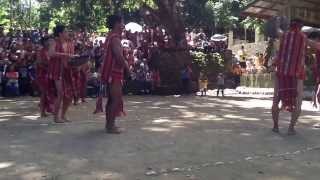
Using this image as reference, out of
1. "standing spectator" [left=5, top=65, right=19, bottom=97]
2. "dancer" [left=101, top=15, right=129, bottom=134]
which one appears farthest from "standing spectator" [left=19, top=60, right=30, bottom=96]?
"dancer" [left=101, top=15, right=129, bottom=134]

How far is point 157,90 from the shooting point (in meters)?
21.7

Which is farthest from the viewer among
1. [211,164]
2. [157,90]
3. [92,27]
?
[92,27]

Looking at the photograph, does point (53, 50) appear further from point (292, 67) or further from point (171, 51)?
point (171, 51)

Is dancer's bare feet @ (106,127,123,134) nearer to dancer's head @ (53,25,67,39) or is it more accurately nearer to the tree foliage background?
dancer's head @ (53,25,67,39)

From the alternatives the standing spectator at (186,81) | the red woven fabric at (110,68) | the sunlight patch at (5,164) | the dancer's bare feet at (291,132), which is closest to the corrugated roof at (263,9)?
the standing spectator at (186,81)

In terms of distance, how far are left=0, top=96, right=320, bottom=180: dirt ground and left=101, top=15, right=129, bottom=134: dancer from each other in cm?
35

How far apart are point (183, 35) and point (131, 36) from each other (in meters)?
2.71

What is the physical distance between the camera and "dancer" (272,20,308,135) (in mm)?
8023

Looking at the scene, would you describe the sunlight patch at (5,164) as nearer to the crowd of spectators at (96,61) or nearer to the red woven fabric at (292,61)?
the red woven fabric at (292,61)

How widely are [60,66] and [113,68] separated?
2.15 metres

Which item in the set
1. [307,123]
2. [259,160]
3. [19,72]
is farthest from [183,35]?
[259,160]

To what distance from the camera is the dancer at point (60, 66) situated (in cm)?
981

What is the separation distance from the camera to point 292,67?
8.02 metres

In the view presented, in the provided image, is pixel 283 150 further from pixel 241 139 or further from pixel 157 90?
pixel 157 90
